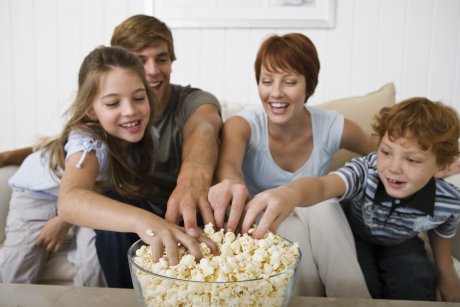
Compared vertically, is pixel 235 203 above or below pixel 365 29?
below

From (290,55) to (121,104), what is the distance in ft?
2.01

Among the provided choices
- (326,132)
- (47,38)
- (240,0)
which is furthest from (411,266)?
(47,38)

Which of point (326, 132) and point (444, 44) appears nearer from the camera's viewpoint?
point (326, 132)

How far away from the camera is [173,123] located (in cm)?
179

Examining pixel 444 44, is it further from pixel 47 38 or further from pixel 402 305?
pixel 47 38

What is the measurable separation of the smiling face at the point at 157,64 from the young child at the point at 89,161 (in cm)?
16

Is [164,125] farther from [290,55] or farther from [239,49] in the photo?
[239,49]

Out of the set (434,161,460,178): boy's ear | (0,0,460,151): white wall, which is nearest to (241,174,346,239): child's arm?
(434,161,460,178): boy's ear

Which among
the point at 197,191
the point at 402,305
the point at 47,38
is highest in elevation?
the point at 47,38

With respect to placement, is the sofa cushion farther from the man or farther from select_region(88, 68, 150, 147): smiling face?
select_region(88, 68, 150, 147): smiling face

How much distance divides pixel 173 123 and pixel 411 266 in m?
0.99

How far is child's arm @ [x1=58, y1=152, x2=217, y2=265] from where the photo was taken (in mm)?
739

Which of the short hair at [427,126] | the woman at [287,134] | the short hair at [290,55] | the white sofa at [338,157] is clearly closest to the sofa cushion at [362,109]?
the white sofa at [338,157]

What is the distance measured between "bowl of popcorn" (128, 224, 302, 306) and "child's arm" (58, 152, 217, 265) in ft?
0.07
